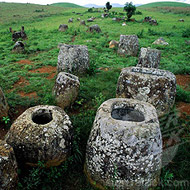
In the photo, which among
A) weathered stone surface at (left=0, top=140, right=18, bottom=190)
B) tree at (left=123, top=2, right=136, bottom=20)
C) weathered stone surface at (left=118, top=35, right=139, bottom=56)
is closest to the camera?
weathered stone surface at (left=0, top=140, right=18, bottom=190)

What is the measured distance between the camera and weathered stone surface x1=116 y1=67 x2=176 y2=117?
15.7 feet

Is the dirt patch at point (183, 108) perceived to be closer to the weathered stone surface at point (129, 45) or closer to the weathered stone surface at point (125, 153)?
the weathered stone surface at point (125, 153)

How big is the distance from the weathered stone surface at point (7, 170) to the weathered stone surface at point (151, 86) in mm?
3493

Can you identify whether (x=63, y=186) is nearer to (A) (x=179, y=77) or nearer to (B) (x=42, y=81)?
(B) (x=42, y=81)

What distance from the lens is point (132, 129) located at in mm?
2801

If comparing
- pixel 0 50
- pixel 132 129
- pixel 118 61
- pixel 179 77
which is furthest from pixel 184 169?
pixel 0 50

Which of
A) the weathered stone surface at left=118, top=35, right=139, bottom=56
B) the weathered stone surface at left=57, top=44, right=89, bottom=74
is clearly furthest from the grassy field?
the weathered stone surface at left=57, top=44, right=89, bottom=74

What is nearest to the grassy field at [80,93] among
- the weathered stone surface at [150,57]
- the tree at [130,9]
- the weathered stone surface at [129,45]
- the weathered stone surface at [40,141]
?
the weathered stone surface at [40,141]

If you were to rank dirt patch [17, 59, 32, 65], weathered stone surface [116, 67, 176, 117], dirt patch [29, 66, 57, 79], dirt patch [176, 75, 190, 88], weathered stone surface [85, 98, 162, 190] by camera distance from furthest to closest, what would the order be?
dirt patch [17, 59, 32, 65]
dirt patch [29, 66, 57, 79]
dirt patch [176, 75, 190, 88]
weathered stone surface [116, 67, 176, 117]
weathered stone surface [85, 98, 162, 190]

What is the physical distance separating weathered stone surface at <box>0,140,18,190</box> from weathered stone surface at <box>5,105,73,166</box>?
456 mm

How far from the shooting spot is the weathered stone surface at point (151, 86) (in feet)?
15.7

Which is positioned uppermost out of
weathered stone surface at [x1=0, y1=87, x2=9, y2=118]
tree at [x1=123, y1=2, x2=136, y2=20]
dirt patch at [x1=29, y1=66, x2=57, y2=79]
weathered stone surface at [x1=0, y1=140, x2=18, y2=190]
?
tree at [x1=123, y1=2, x2=136, y2=20]

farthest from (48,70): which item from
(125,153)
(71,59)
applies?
(125,153)

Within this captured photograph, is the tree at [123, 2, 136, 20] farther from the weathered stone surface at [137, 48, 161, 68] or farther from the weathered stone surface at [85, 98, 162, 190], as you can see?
the weathered stone surface at [85, 98, 162, 190]
